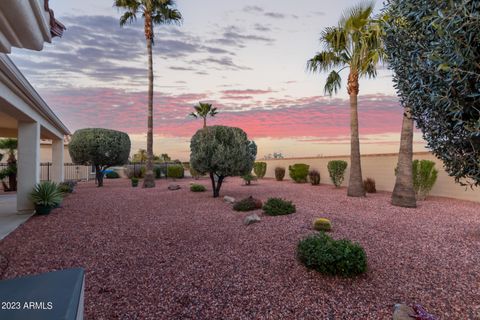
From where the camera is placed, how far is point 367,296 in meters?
3.95

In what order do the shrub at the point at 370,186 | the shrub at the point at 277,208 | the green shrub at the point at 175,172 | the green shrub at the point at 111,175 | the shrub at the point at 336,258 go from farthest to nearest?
the green shrub at the point at 111,175
the green shrub at the point at 175,172
the shrub at the point at 370,186
the shrub at the point at 277,208
the shrub at the point at 336,258

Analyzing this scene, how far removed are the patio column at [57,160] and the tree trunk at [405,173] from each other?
17831 millimetres

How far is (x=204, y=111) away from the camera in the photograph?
34844 mm

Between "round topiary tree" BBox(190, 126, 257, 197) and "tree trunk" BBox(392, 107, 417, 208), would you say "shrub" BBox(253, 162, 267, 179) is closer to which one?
"round topiary tree" BBox(190, 126, 257, 197)

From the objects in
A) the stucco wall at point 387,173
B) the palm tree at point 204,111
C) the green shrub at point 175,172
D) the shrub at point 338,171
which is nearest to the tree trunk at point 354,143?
the stucco wall at point 387,173

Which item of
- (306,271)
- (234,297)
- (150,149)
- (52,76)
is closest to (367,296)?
(306,271)

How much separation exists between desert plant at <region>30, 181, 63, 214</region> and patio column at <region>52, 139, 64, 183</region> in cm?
804

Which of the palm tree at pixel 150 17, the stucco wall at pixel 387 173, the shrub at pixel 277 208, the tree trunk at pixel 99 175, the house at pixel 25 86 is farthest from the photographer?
the tree trunk at pixel 99 175

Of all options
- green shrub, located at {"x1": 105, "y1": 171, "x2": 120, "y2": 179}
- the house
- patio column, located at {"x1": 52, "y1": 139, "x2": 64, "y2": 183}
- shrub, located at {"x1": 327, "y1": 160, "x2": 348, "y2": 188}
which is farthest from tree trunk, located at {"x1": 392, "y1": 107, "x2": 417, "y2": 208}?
green shrub, located at {"x1": 105, "y1": 171, "x2": 120, "y2": 179}

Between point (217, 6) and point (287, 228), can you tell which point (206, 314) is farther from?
point (217, 6)

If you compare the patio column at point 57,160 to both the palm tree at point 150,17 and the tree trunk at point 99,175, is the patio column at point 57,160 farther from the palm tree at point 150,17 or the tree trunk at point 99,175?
the palm tree at point 150,17

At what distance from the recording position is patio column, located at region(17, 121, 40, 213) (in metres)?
9.44

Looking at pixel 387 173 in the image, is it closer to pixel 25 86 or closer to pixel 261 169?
pixel 261 169

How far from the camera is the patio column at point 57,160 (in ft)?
55.4
